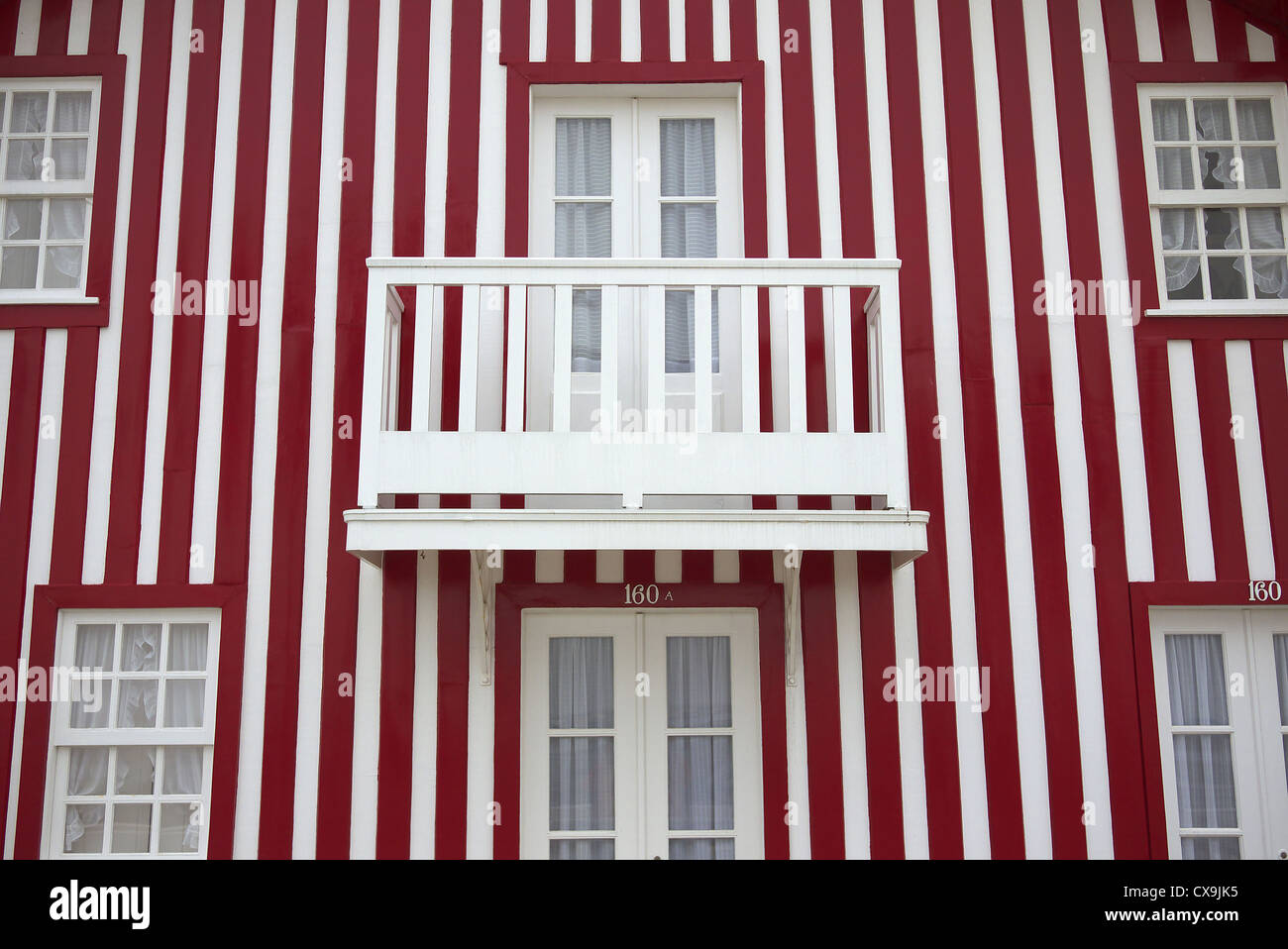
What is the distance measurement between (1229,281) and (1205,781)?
2727mm

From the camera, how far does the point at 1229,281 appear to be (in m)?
6.48

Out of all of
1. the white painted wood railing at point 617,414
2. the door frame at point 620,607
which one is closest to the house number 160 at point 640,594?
the door frame at point 620,607

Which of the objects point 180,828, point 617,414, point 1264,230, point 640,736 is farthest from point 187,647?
point 1264,230

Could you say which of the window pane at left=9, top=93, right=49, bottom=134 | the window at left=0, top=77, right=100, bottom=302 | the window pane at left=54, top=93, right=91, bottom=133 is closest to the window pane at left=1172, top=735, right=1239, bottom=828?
the window at left=0, top=77, right=100, bottom=302

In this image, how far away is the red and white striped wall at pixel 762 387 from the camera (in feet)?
19.5

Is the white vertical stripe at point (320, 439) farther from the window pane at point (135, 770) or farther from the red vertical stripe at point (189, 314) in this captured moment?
the window pane at point (135, 770)

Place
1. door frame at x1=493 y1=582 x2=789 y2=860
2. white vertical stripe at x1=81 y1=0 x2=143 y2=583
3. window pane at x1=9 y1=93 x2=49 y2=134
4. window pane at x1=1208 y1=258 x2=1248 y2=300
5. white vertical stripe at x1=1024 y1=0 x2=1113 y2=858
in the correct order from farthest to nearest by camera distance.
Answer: window pane at x1=9 y1=93 x2=49 y2=134
window pane at x1=1208 y1=258 x2=1248 y2=300
white vertical stripe at x1=81 y1=0 x2=143 y2=583
white vertical stripe at x1=1024 y1=0 x2=1113 y2=858
door frame at x1=493 y1=582 x2=789 y2=860

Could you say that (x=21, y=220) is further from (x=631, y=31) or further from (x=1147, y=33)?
(x=1147, y=33)

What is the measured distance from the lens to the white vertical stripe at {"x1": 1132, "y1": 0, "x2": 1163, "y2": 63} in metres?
6.67

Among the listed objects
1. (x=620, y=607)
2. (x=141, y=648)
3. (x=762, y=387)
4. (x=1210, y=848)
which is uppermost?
(x=762, y=387)

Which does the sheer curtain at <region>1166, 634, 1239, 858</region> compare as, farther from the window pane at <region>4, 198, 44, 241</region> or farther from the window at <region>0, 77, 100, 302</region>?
the window pane at <region>4, 198, 44, 241</region>

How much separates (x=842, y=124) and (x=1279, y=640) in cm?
366

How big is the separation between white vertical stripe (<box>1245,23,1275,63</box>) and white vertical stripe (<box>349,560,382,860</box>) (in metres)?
5.73
